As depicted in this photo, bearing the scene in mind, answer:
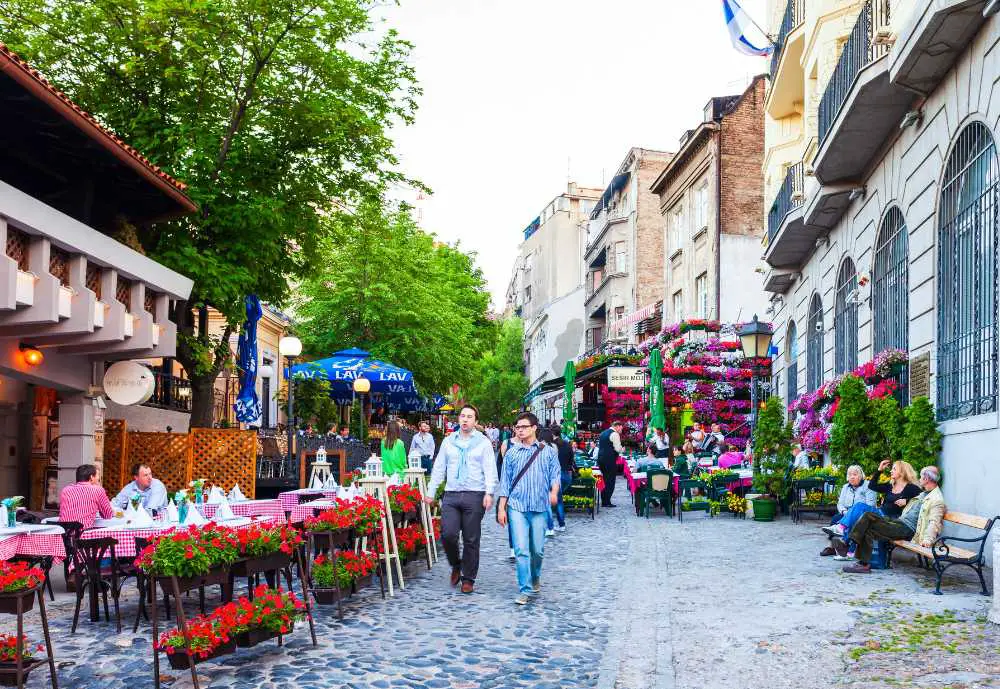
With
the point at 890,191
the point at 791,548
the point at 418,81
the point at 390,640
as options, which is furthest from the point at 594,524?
the point at 390,640


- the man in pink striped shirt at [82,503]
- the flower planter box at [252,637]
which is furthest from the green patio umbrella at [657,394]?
the flower planter box at [252,637]

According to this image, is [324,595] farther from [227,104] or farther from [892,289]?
[227,104]

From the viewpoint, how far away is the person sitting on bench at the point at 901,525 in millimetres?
10867

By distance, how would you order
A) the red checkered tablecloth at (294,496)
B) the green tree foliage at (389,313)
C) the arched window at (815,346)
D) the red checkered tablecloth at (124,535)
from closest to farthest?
the red checkered tablecloth at (124,535) → the red checkered tablecloth at (294,496) → the arched window at (815,346) → the green tree foliage at (389,313)

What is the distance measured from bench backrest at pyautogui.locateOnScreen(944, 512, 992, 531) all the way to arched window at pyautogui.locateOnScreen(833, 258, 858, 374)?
7.70 metres

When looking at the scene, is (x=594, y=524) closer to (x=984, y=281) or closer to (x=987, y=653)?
(x=984, y=281)

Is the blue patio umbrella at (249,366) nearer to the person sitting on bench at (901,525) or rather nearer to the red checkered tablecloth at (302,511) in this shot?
the red checkered tablecloth at (302,511)

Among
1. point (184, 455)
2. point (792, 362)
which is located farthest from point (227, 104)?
point (792, 362)

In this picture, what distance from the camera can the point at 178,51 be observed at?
57.0ft

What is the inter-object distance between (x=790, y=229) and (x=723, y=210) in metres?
13.0

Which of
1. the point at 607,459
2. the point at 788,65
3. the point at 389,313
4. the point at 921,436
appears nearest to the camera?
the point at 921,436

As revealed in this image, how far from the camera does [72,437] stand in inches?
603

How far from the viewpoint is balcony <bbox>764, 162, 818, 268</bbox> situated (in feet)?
68.1

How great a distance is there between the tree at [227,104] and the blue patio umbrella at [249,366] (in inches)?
11.3
